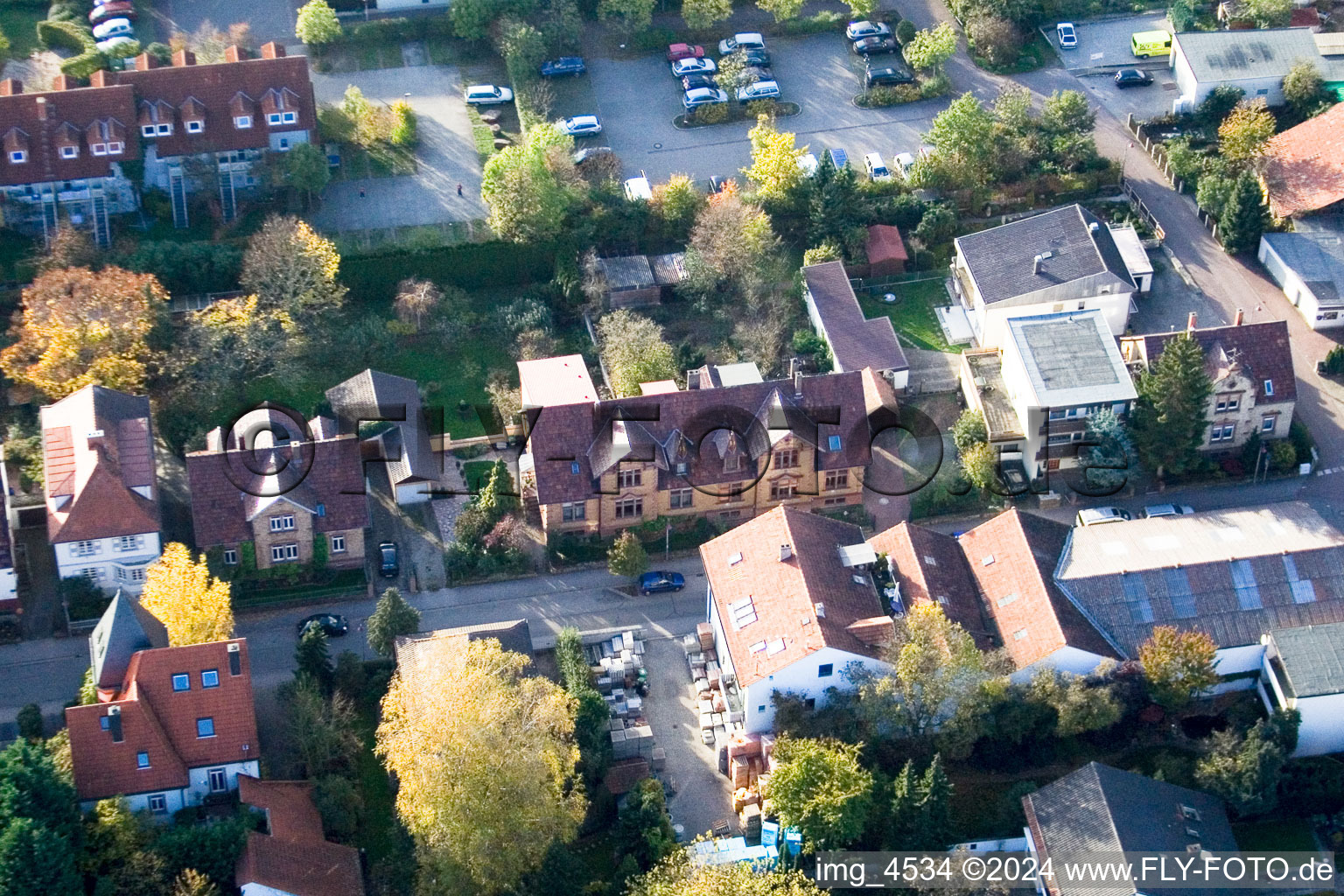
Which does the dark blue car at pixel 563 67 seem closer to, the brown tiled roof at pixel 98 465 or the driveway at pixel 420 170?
the driveway at pixel 420 170

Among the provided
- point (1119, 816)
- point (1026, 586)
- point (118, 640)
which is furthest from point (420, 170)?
point (1119, 816)

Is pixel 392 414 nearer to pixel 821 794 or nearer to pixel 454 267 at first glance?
pixel 454 267

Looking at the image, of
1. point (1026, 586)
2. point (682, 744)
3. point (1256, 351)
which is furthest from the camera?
point (1256, 351)

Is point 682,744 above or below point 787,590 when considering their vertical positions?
below

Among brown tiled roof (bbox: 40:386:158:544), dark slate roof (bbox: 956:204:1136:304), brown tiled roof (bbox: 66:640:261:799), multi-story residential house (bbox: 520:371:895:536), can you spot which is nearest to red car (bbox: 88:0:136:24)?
brown tiled roof (bbox: 40:386:158:544)

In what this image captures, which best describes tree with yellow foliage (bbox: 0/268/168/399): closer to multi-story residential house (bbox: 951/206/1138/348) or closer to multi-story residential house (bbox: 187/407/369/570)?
multi-story residential house (bbox: 187/407/369/570)

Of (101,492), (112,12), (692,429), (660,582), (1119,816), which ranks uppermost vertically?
(112,12)

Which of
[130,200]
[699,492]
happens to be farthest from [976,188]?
[130,200]
